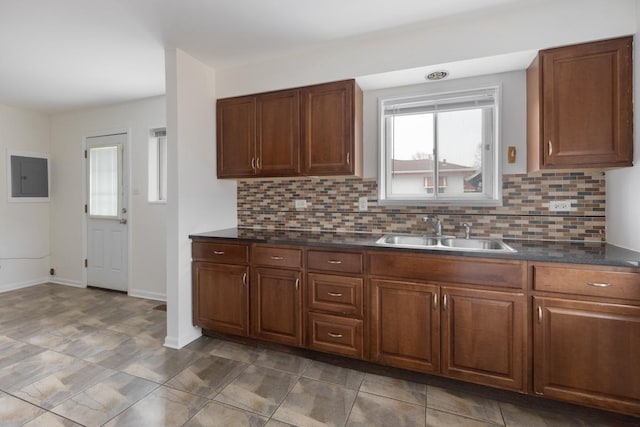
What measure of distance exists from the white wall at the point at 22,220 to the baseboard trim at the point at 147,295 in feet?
5.71

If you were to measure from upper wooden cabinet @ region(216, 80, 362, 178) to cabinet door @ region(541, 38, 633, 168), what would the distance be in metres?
1.29

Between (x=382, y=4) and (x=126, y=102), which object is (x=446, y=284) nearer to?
(x=382, y=4)

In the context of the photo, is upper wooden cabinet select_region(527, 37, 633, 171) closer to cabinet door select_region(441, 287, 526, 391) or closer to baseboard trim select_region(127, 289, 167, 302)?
cabinet door select_region(441, 287, 526, 391)

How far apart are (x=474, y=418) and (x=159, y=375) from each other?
201 centimetres

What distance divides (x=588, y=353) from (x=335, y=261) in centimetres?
150

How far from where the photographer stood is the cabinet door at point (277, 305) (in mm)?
2330

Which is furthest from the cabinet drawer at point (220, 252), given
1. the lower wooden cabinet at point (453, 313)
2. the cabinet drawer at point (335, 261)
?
the cabinet drawer at point (335, 261)

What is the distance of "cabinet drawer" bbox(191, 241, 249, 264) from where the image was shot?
2496 mm

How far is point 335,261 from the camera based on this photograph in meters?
2.21

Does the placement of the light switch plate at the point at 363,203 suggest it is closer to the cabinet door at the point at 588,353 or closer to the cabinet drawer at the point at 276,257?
the cabinet drawer at the point at 276,257

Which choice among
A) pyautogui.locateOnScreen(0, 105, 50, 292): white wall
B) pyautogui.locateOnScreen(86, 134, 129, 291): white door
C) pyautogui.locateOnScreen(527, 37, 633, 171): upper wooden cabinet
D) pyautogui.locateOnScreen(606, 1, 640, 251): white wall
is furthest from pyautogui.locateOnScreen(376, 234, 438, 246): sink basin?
pyautogui.locateOnScreen(0, 105, 50, 292): white wall

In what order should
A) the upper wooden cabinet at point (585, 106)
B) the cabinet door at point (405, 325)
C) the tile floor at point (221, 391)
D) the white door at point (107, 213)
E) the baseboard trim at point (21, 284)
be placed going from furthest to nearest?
the baseboard trim at point (21, 284)
the white door at point (107, 213)
the cabinet door at point (405, 325)
the upper wooden cabinet at point (585, 106)
the tile floor at point (221, 391)

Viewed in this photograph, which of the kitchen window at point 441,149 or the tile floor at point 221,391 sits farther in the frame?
the kitchen window at point 441,149

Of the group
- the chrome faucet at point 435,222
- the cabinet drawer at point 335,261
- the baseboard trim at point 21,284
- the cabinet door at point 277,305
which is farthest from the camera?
the baseboard trim at point 21,284
